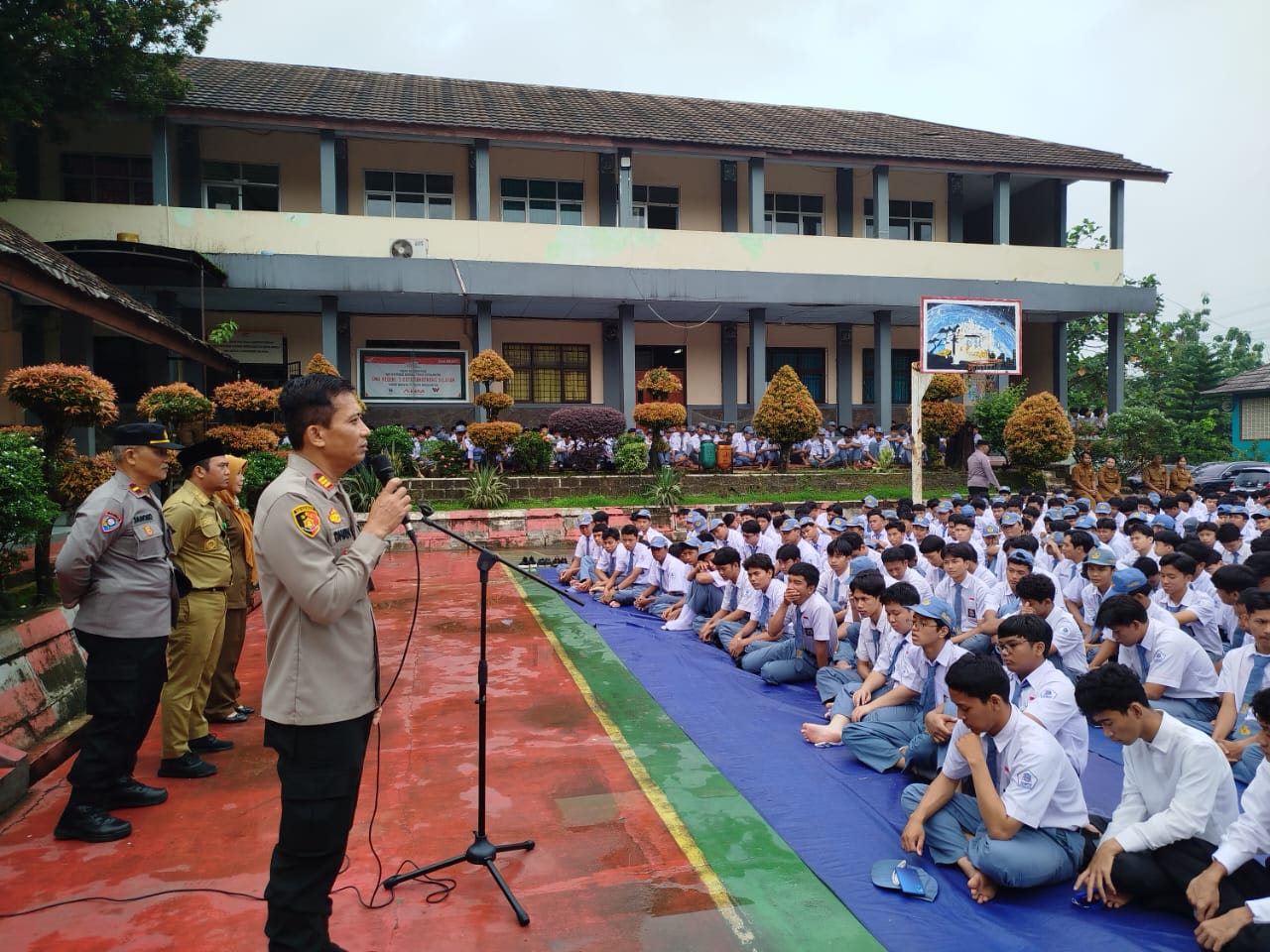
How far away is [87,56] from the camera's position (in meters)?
13.9

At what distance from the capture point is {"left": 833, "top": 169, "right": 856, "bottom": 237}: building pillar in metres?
20.8

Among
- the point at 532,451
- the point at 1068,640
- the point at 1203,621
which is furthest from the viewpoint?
the point at 532,451

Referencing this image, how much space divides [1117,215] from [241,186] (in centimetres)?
2048

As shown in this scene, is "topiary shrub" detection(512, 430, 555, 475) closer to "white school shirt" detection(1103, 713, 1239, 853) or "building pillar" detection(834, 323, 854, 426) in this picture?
"building pillar" detection(834, 323, 854, 426)

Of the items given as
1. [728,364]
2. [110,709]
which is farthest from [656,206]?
[110,709]

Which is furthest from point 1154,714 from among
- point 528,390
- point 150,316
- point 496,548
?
point 528,390

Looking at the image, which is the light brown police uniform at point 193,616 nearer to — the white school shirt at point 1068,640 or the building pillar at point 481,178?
the white school shirt at point 1068,640

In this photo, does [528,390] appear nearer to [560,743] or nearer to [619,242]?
[619,242]

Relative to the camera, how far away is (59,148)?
17.1 m

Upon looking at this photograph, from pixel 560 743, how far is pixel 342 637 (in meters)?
2.80

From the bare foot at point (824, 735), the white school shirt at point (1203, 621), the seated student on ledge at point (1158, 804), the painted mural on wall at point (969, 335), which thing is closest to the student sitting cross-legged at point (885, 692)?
the bare foot at point (824, 735)

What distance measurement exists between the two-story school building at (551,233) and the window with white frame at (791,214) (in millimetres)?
68

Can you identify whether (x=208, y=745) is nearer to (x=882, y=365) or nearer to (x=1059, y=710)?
(x=1059, y=710)

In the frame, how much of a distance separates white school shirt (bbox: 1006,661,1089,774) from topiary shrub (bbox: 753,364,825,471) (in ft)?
38.1
